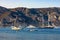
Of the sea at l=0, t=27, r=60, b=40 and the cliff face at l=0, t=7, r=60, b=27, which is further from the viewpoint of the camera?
the cliff face at l=0, t=7, r=60, b=27

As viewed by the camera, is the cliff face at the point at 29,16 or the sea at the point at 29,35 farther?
the cliff face at the point at 29,16

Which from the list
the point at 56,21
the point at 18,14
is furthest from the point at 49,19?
the point at 18,14

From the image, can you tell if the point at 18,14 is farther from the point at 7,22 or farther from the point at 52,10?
the point at 52,10

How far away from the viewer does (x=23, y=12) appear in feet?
611

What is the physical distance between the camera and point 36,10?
184875mm

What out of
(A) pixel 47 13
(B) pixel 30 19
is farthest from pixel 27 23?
(A) pixel 47 13

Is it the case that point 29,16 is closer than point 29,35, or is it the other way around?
point 29,35

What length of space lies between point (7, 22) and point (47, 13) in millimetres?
24867

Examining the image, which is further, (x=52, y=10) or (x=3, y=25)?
→ (x=52, y=10)

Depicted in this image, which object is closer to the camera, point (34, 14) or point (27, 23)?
point (27, 23)

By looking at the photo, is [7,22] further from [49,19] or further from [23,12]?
→ [49,19]

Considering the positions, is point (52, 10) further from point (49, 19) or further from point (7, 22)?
point (7, 22)

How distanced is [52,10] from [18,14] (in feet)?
68.1

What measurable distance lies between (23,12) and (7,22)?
12.6 metres
